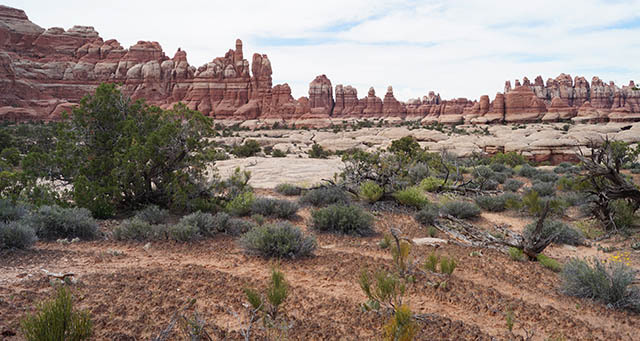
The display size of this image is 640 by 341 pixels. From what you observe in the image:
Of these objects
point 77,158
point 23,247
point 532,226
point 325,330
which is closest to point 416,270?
point 325,330

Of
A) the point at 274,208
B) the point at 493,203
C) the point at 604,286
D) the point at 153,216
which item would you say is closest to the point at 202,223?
the point at 153,216

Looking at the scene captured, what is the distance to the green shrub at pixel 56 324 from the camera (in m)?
2.47

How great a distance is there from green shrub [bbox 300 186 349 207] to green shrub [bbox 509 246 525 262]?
4.79 meters

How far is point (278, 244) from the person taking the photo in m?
5.63

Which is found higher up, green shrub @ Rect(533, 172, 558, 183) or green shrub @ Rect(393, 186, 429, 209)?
green shrub @ Rect(393, 186, 429, 209)

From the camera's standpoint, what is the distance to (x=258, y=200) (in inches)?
367

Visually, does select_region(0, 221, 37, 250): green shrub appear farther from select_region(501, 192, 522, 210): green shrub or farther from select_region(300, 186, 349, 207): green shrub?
select_region(501, 192, 522, 210): green shrub

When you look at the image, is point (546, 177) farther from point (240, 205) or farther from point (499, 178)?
point (240, 205)

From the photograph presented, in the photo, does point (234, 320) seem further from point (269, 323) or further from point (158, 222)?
point (158, 222)

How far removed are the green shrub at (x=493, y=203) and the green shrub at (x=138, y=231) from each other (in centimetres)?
911

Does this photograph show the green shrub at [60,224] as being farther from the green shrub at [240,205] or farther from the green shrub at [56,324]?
the green shrub at [56,324]

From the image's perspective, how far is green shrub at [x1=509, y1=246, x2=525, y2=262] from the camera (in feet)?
19.5

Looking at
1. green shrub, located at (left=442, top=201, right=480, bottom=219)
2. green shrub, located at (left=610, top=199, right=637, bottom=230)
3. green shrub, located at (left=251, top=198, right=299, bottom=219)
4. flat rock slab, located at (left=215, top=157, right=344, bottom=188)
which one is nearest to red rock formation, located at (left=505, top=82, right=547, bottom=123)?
flat rock slab, located at (left=215, top=157, right=344, bottom=188)

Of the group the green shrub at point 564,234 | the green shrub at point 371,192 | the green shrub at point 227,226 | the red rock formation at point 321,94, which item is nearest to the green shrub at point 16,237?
the green shrub at point 227,226
